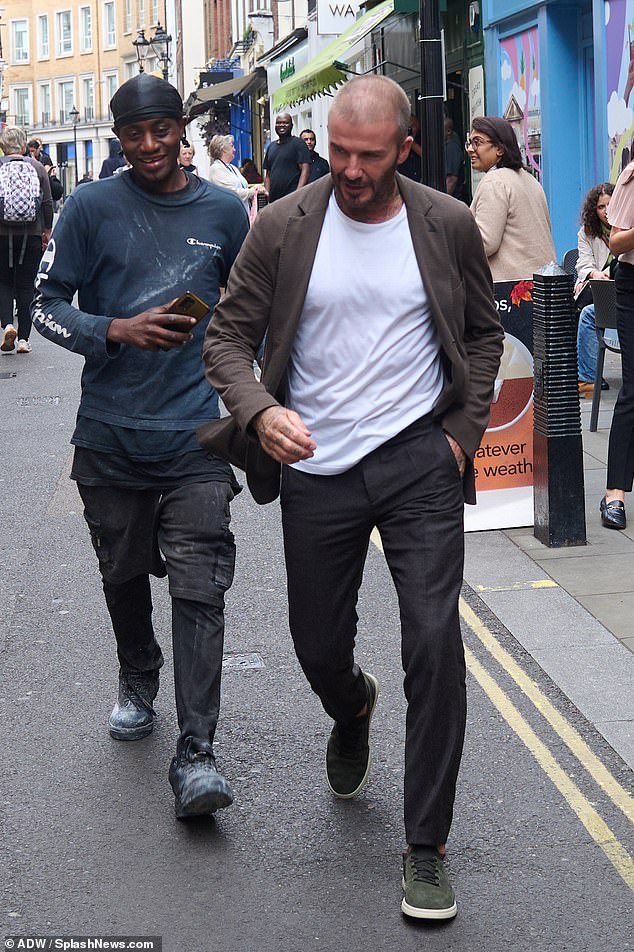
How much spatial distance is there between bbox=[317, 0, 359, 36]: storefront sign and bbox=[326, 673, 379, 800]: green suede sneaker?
22.1 m

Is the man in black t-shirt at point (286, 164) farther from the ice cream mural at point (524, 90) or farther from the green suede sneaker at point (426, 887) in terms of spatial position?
the green suede sneaker at point (426, 887)

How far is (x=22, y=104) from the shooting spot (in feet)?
324

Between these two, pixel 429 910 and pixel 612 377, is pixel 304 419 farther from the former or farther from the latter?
pixel 612 377

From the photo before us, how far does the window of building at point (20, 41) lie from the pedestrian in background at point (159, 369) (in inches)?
3901

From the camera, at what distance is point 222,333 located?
3.76 meters

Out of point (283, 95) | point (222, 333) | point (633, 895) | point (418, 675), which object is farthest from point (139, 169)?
point (283, 95)

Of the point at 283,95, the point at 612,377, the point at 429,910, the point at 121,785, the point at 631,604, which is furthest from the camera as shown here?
the point at 283,95

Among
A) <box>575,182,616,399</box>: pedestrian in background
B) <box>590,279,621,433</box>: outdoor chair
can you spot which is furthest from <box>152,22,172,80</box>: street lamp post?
<box>590,279,621,433</box>: outdoor chair

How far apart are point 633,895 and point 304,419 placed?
4.57 ft

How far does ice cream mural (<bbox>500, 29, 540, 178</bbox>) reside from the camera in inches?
665

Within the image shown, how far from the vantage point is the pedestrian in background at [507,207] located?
8.16 m

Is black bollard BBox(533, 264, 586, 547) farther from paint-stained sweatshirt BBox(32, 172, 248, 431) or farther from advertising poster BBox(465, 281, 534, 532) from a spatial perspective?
paint-stained sweatshirt BBox(32, 172, 248, 431)

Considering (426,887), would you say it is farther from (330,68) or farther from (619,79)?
(330,68)

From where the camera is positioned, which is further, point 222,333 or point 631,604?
point 631,604
